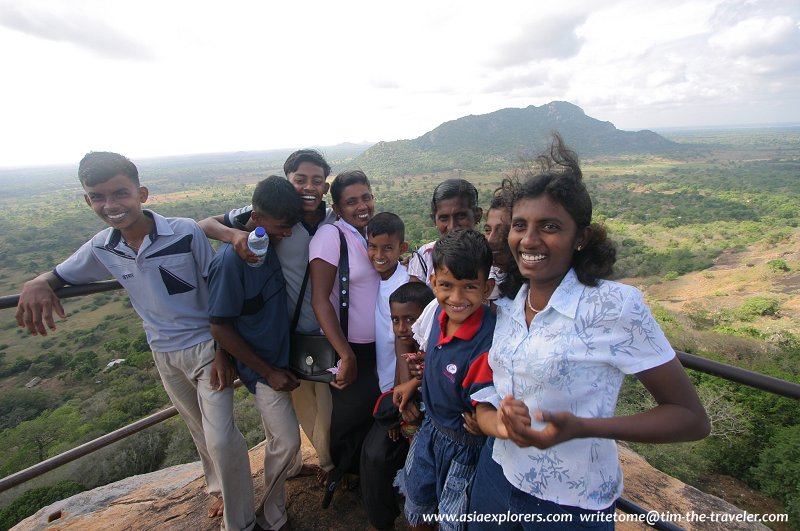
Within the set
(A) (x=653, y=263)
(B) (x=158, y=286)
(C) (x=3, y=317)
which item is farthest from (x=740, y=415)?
(C) (x=3, y=317)

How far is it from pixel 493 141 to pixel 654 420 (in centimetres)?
13766

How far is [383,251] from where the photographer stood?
7.35 feet

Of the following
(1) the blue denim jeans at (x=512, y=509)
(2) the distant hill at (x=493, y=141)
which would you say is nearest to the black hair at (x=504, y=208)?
(1) the blue denim jeans at (x=512, y=509)

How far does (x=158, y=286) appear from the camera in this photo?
2209 mm

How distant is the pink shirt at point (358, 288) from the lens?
223 cm

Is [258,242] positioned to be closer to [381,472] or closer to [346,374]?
[346,374]

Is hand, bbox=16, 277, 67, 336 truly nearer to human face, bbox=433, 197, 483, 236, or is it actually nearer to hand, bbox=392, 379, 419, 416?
hand, bbox=392, 379, 419, 416

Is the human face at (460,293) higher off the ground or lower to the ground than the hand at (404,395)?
higher

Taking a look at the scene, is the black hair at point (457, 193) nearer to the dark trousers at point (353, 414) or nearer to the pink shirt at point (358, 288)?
the pink shirt at point (358, 288)

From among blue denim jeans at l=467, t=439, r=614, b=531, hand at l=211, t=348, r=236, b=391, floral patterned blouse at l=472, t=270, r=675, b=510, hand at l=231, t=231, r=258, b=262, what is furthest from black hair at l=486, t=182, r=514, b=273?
hand at l=211, t=348, r=236, b=391

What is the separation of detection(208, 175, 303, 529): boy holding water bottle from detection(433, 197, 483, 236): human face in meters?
0.80

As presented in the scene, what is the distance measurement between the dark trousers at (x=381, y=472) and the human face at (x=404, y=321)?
43cm

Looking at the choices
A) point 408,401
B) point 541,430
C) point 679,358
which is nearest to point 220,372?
point 408,401

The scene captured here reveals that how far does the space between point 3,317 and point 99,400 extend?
86.1 feet
